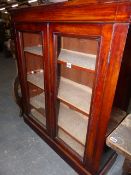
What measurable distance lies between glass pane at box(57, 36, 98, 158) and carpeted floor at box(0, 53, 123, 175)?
10.0 inches

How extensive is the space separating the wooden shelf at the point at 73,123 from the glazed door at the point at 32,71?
215 millimetres

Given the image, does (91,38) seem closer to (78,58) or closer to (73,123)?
(78,58)

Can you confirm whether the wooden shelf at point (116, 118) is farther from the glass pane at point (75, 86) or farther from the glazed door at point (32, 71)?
the glazed door at point (32, 71)

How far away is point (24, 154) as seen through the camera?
174cm

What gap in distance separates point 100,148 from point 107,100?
43 cm

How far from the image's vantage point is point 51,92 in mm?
1451

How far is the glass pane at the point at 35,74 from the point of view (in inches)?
67.6

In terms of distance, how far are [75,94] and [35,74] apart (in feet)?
2.28

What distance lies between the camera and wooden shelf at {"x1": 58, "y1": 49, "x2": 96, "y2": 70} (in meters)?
1.15

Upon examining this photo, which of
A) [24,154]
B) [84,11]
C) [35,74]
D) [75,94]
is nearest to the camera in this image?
[84,11]

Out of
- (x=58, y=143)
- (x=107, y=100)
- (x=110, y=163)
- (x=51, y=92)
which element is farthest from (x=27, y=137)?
(x=107, y=100)

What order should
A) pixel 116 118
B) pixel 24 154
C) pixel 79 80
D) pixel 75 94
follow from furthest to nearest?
pixel 24 154, pixel 79 80, pixel 75 94, pixel 116 118

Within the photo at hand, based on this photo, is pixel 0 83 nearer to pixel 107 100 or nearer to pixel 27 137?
pixel 27 137

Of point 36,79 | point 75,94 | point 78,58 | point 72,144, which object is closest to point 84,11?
point 78,58
